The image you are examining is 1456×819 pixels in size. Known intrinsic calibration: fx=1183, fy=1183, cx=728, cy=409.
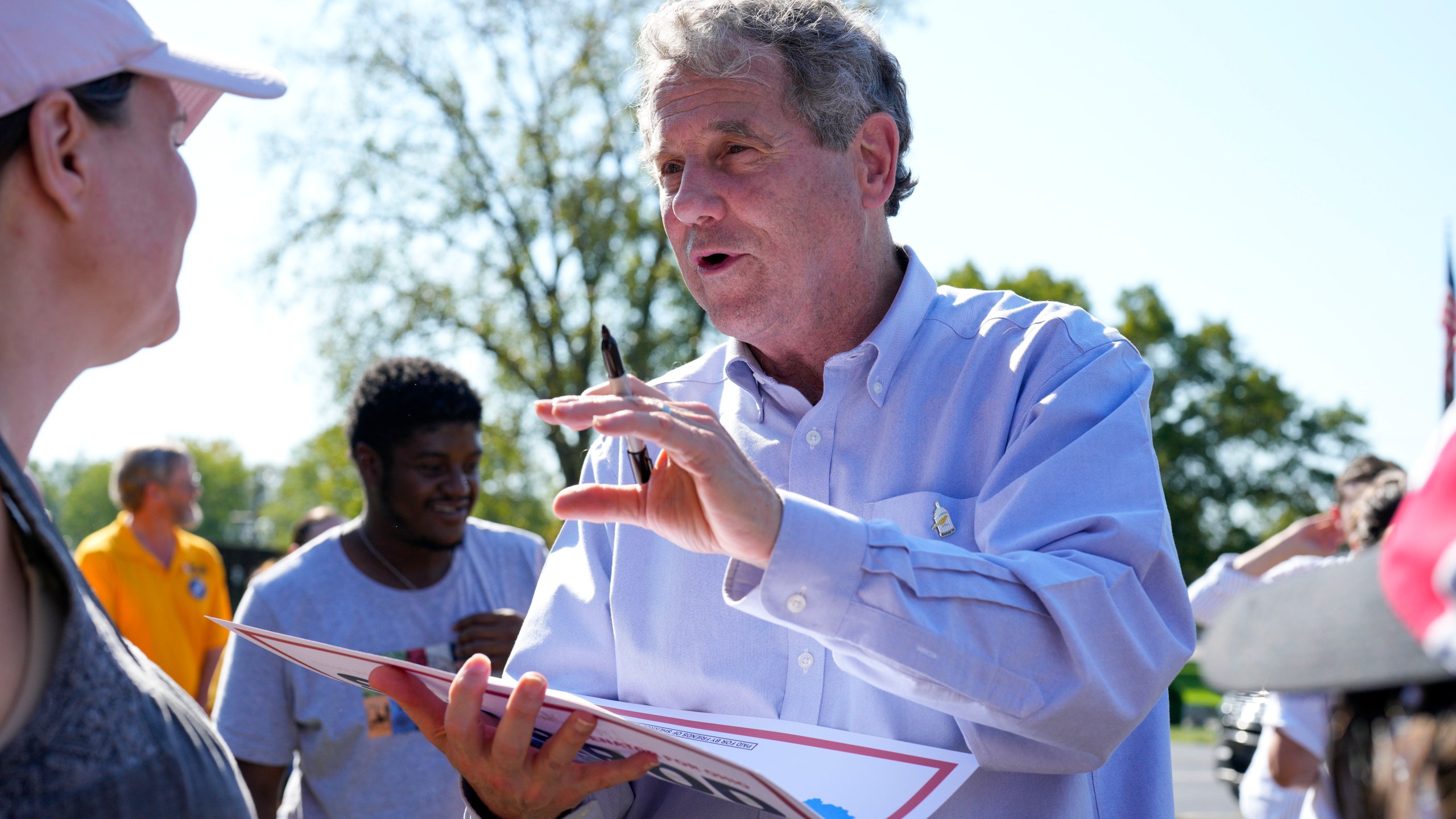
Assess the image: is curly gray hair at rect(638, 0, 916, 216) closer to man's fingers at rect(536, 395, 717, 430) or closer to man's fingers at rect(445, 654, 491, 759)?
man's fingers at rect(536, 395, 717, 430)

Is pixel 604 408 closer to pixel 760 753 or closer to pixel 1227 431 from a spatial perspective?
pixel 760 753

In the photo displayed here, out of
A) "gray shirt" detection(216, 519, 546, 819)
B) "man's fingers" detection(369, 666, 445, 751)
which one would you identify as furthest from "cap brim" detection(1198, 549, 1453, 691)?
"gray shirt" detection(216, 519, 546, 819)

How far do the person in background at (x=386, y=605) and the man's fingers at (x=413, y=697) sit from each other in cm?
167

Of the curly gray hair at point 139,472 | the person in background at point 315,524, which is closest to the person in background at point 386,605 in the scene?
the curly gray hair at point 139,472

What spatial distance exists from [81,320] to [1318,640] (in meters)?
1.32

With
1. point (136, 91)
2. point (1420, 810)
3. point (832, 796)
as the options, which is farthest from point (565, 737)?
point (1420, 810)

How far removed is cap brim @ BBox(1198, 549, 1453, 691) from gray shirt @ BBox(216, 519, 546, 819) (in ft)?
9.47

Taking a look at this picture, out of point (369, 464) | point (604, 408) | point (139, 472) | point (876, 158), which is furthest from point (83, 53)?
point (139, 472)

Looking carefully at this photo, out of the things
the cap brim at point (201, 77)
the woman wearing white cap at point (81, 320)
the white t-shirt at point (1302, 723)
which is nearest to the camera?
the woman wearing white cap at point (81, 320)

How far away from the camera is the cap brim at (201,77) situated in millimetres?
1416

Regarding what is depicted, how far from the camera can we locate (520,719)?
166 centimetres

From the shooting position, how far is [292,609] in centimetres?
355

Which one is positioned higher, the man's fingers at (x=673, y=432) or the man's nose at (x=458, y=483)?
the man's nose at (x=458, y=483)

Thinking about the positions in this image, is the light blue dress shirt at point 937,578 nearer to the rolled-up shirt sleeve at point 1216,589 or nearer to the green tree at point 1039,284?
the rolled-up shirt sleeve at point 1216,589
